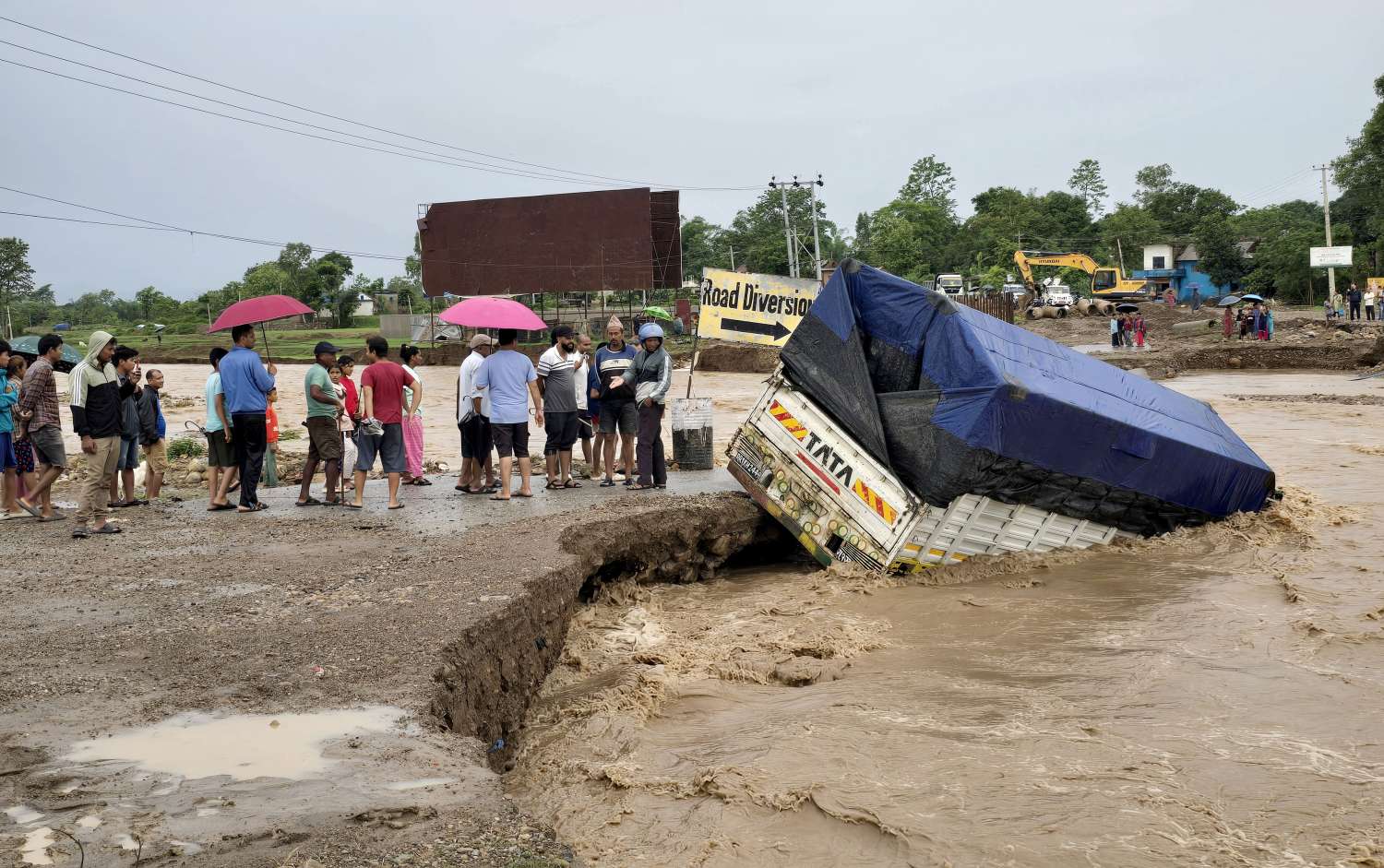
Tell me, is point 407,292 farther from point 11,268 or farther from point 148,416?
point 148,416

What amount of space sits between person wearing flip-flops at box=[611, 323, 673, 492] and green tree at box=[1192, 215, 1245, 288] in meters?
61.9

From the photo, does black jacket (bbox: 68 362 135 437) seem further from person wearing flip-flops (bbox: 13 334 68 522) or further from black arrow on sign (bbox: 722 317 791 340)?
black arrow on sign (bbox: 722 317 791 340)

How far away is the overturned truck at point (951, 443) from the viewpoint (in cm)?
791

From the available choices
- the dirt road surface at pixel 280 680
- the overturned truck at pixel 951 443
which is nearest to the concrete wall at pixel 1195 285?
the overturned truck at pixel 951 443

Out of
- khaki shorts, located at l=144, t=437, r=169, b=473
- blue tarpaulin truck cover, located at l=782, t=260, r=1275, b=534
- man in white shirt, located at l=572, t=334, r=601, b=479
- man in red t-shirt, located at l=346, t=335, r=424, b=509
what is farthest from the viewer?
man in white shirt, located at l=572, t=334, r=601, b=479

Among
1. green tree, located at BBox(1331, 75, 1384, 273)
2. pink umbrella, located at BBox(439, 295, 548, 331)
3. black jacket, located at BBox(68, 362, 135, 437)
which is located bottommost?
black jacket, located at BBox(68, 362, 135, 437)

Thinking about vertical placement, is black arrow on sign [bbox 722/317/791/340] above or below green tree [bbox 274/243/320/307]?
below

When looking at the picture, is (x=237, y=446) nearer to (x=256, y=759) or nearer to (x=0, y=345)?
(x=0, y=345)

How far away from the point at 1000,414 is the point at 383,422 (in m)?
5.58

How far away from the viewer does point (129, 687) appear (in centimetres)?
478

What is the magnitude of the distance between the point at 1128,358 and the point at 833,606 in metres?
26.4

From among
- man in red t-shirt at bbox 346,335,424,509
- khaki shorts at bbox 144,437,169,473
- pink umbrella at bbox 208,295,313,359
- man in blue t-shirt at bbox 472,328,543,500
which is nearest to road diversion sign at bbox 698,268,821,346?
man in blue t-shirt at bbox 472,328,543,500

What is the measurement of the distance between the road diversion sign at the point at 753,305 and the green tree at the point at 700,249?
63.0 m

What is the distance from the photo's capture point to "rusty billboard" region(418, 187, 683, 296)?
37.6m
